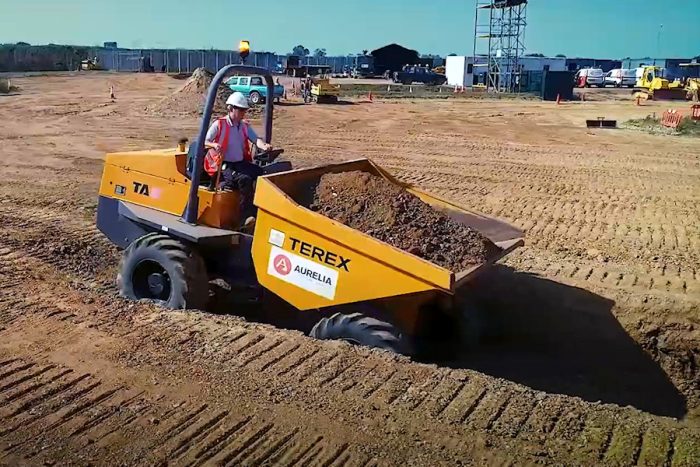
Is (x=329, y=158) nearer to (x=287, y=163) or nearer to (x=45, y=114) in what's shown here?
(x=287, y=163)

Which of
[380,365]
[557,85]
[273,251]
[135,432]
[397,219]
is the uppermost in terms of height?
[557,85]

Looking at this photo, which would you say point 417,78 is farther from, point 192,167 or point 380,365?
point 380,365

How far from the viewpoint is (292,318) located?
6.77 metres

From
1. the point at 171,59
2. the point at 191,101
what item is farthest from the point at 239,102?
the point at 171,59

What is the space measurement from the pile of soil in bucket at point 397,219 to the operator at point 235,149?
0.67 meters

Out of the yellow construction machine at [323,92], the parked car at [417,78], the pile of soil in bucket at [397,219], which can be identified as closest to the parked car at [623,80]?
the parked car at [417,78]

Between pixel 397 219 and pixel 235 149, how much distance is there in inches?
64.2

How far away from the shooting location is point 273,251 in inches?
231

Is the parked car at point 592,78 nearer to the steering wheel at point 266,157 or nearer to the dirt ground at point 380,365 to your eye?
the dirt ground at point 380,365

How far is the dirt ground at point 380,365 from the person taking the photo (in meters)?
4.32

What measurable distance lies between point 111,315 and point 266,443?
2.46 meters

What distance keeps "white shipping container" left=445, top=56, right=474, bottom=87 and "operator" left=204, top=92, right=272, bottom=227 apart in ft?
162

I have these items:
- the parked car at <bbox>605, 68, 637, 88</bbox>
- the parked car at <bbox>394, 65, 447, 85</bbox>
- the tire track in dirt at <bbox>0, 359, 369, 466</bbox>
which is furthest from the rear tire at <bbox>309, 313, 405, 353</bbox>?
the parked car at <bbox>605, 68, 637, 88</bbox>

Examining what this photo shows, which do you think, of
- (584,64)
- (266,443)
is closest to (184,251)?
(266,443)
